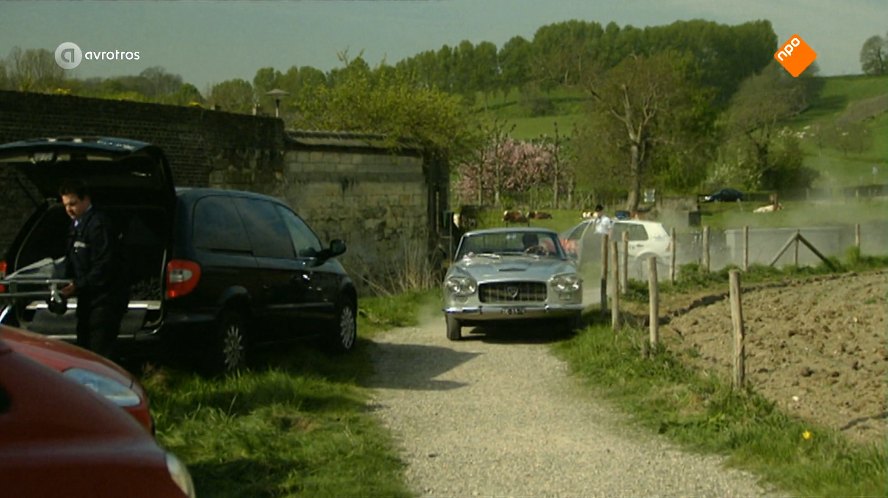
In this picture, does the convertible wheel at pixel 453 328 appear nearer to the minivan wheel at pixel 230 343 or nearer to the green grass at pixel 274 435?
the green grass at pixel 274 435

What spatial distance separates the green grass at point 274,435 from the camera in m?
7.28

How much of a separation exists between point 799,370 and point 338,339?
4.99 metres

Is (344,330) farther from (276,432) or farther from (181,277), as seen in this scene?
(276,432)

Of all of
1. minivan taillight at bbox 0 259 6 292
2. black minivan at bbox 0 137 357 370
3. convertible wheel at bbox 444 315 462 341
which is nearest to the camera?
black minivan at bbox 0 137 357 370

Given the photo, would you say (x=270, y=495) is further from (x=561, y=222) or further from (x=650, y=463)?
(x=561, y=222)

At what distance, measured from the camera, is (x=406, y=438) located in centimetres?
896

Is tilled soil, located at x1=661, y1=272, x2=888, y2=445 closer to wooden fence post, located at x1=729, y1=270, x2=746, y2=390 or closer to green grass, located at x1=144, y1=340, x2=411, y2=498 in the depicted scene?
wooden fence post, located at x1=729, y1=270, x2=746, y2=390

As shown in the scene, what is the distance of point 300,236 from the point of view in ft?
41.0

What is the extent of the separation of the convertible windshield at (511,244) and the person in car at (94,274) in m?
8.24

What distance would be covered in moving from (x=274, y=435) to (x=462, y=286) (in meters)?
6.85

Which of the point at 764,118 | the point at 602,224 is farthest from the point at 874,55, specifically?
the point at 764,118

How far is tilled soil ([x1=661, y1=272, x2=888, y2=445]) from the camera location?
9.65 meters

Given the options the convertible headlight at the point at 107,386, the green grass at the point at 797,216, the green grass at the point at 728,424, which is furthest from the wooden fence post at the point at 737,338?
the green grass at the point at 797,216

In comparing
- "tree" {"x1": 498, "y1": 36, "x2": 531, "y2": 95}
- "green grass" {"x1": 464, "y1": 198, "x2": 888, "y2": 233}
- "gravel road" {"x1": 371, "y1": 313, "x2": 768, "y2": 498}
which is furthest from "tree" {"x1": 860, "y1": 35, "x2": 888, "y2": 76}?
"tree" {"x1": 498, "y1": 36, "x2": 531, "y2": 95}
